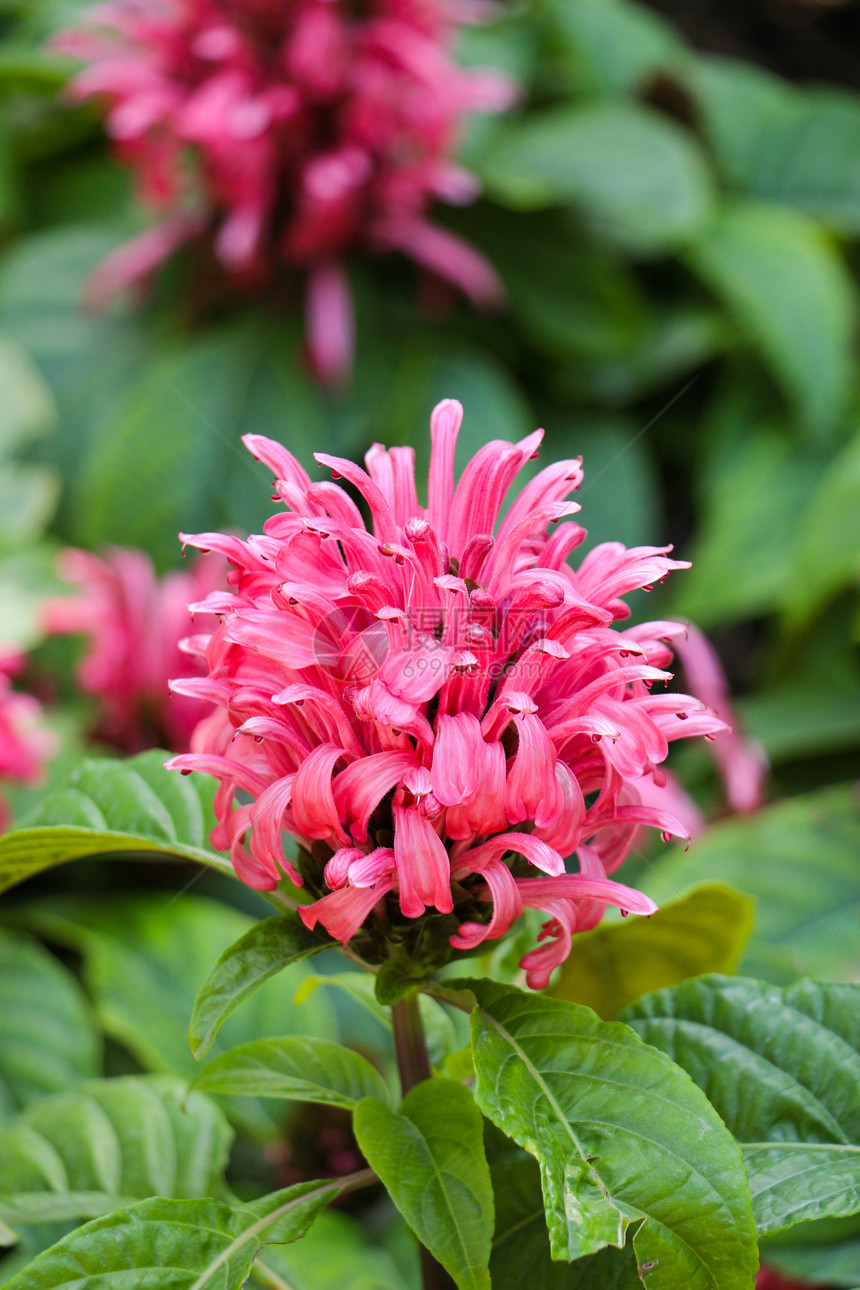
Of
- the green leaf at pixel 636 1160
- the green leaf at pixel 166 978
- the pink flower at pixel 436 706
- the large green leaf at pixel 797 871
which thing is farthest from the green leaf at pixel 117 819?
the large green leaf at pixel 797 871

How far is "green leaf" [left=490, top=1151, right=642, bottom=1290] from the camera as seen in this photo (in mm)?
367

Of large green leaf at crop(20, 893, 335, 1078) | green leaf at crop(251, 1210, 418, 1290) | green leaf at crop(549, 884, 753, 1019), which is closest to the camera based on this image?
green leaf at crop(549, 884, 753, 1019)

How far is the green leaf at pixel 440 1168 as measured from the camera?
1.05 ft

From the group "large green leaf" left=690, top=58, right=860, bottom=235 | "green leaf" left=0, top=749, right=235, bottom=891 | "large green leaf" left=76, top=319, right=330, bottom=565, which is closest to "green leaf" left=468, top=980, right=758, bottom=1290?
"green leaf" left=0, top=749, right=235, bottom=891

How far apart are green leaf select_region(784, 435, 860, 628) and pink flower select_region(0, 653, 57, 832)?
0.73 meters

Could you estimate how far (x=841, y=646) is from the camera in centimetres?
110

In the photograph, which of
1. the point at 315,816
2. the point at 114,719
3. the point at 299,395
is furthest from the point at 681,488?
the point at 315,816

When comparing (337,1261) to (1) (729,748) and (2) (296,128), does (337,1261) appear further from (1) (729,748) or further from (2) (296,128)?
(2) (296,128)

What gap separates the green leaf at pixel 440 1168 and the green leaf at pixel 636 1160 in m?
0.03

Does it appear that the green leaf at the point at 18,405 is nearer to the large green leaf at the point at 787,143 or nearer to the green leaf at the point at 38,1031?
the green leaf at the point at 38,1031

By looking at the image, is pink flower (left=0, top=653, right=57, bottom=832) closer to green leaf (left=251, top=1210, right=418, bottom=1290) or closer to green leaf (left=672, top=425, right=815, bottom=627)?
green leaf (left=251, top=1210, right=418, bottom=1290)

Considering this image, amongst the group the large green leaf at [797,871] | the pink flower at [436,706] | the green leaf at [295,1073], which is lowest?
the large green leaf at [797,871]

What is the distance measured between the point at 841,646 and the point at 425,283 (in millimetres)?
671

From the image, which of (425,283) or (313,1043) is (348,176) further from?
(313,1043)
